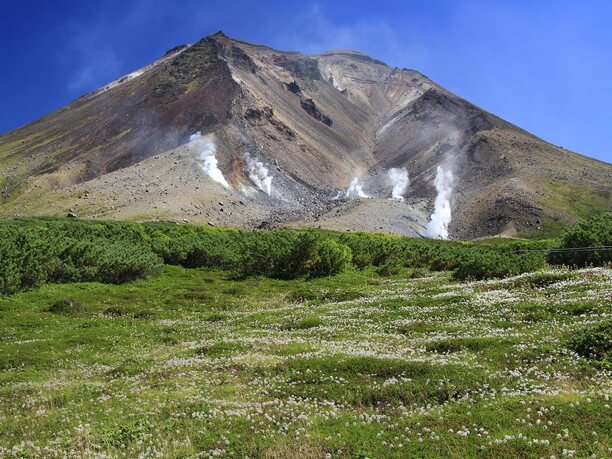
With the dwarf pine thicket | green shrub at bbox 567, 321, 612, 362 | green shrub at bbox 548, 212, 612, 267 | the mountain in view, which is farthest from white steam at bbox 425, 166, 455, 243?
green shrub at bbox 567, 321, 612, 362

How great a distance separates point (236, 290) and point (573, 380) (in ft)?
119

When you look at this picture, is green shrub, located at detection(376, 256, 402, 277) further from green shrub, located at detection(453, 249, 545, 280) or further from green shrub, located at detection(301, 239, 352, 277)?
green shrub, located at detection(453, 249, 545, 280)

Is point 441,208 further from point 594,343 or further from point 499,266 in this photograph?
point 594,343

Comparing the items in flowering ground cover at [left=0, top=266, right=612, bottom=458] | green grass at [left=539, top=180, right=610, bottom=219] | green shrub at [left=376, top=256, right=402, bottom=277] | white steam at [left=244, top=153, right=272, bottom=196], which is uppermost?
white steam at [left=244, top=153, right=272, bottom=196]

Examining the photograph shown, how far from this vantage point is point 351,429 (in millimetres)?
12914

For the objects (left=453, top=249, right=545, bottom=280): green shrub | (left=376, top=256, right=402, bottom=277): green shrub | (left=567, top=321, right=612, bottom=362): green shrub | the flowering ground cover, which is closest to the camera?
the flowering ground cover

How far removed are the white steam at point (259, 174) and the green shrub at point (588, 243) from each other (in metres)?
125

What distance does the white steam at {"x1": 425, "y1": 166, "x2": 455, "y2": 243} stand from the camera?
151 meters

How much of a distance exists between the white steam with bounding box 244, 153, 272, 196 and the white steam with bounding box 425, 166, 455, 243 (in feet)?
173

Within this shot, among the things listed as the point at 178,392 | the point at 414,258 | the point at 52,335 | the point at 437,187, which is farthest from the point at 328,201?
the point at 178,392

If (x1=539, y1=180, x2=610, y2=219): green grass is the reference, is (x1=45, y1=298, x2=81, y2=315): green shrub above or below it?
below

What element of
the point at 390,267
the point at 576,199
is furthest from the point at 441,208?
the point at 390,267

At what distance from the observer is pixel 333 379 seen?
17.4 metres

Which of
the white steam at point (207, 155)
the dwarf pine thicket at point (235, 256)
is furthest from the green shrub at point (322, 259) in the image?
the white steam at point (207, 155)
